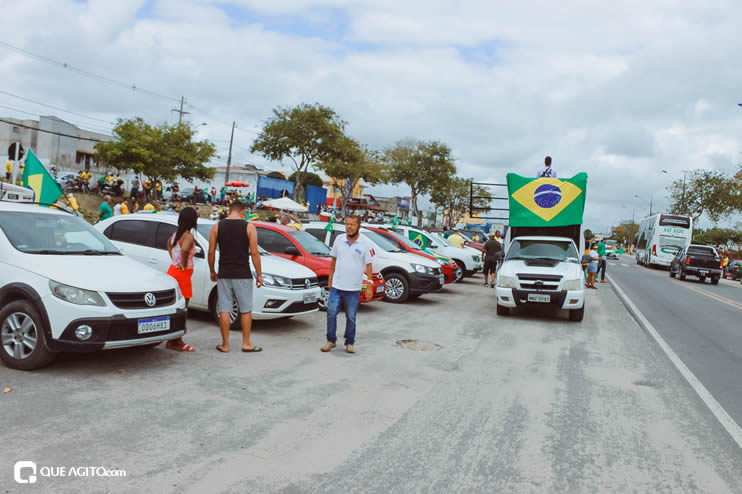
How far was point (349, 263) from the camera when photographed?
7.07 meters

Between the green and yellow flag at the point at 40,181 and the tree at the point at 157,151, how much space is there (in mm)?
22346

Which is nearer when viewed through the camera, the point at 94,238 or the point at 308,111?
the point at 94,238

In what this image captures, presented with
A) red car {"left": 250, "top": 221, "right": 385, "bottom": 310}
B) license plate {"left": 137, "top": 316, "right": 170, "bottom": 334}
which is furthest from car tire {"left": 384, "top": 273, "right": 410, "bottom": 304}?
license plate {"left": 137, "top": 316, "right": 170, "bottom": 334}

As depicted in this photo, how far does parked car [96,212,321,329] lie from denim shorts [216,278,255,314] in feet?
3.53

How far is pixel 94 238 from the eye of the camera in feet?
21.6

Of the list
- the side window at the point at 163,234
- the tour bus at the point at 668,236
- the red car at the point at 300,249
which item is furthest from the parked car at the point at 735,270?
the side window at the point at 163,234

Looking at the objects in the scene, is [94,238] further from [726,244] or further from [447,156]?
[726,244]

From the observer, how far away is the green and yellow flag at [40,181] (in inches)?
427

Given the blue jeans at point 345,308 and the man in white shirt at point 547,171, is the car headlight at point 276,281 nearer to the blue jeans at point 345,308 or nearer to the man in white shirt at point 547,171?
the blue jeans at point 345,308

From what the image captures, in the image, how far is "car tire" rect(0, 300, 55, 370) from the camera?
5211 mm

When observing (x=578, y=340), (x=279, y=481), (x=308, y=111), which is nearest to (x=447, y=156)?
(x=308, y=111)

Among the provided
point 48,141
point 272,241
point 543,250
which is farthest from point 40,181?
point 48,141

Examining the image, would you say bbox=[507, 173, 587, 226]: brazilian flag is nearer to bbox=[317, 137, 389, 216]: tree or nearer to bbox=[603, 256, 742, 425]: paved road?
bbox=[603, 256, 742, 425]: paved road

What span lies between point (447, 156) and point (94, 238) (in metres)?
38.4
